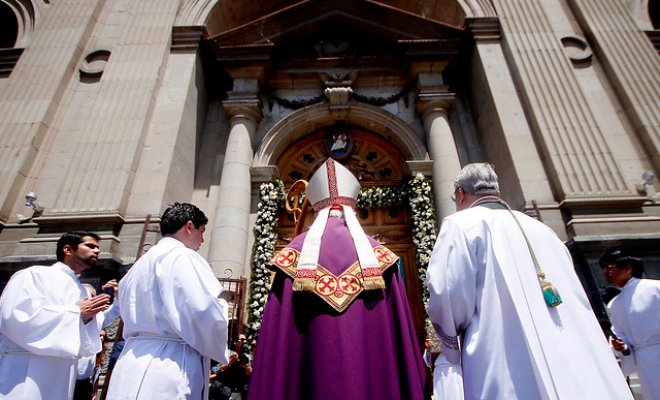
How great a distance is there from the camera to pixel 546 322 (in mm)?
1942

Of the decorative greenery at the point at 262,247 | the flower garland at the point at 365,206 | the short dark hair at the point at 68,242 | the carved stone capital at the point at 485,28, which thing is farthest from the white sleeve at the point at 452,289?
the carved stone capital at the point at 485,28

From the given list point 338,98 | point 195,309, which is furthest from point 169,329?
point 338,98

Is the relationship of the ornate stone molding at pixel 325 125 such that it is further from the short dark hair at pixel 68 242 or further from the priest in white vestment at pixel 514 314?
the priest in white vestment at pixel 514 314

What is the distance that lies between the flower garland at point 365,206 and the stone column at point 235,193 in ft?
1.06

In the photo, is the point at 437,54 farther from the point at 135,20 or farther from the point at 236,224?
the point at 135,20

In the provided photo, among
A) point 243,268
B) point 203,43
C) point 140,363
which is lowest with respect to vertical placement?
point 140,363

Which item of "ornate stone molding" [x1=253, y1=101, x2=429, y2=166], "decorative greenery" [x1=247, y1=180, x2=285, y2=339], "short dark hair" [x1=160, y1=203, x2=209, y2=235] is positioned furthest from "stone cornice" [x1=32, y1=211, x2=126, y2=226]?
"short dark hair" [x1=160, y1=203, x2=209, y2=235]

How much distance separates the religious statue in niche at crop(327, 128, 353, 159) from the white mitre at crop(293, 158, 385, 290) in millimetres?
5698

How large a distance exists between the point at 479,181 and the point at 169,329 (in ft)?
7.91

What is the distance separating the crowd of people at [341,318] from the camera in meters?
1.95

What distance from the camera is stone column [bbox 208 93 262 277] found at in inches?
282

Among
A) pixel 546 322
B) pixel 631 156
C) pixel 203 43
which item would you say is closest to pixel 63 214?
pixel 203 43

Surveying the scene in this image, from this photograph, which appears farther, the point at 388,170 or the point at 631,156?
the point at 388,170

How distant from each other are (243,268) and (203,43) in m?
5.98
